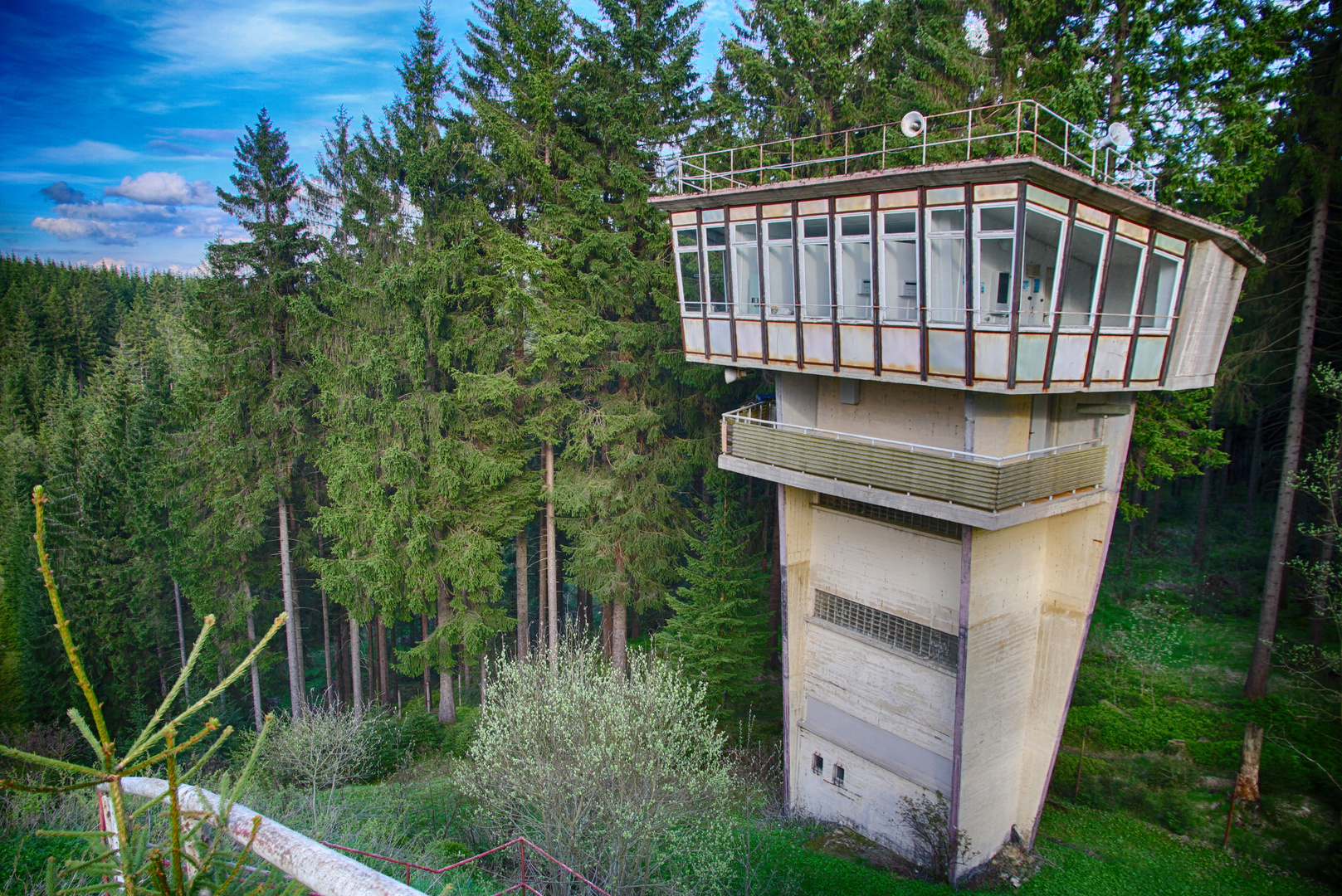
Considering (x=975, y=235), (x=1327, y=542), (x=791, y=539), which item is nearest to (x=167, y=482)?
(x=791, y=539)

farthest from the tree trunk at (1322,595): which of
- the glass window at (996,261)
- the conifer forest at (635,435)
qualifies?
the glass window at (996,261)

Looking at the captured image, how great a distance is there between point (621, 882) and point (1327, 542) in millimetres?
17778

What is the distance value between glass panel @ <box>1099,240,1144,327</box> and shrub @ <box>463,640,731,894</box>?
448 inches

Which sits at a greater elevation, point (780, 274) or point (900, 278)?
point (780, 274)

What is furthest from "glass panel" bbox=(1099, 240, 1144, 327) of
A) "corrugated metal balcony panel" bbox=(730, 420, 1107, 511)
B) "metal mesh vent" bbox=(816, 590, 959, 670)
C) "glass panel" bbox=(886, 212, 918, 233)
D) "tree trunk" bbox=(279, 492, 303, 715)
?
"tree trunk" bbox=(279, 492, 303, 715)

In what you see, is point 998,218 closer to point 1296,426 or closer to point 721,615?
point 1296,426

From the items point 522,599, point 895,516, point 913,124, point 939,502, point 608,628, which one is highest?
point 913,124

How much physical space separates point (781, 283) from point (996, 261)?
4046mm

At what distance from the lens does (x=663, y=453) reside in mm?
22656

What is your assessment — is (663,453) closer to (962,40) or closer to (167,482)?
(962,40)

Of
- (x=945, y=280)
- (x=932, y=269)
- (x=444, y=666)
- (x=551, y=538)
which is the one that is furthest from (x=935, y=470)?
(x=444, y=666)

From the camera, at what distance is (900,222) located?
12.6 metres

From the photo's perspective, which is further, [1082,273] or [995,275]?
[1082,273]

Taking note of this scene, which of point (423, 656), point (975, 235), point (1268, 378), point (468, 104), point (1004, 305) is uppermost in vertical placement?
point (468, 104)
